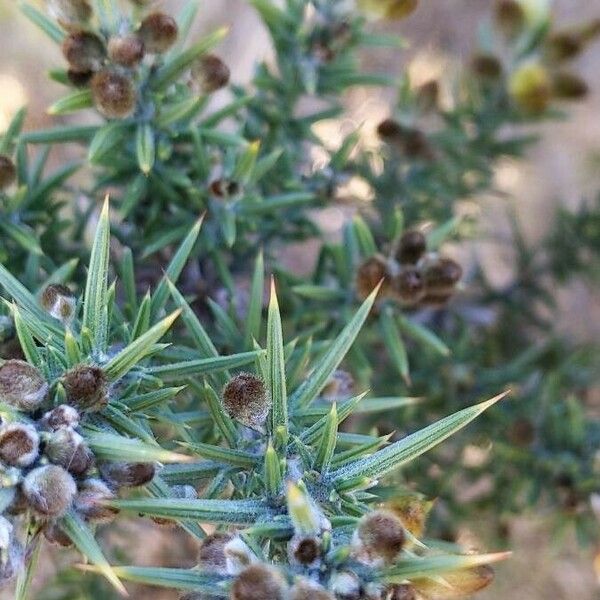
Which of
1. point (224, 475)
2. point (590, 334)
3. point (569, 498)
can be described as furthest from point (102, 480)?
point (590, 334)

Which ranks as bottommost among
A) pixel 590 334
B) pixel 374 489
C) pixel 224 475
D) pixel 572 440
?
pixel 590 334

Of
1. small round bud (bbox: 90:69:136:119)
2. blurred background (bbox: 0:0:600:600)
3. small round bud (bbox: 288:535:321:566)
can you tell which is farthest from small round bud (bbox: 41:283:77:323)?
blurred background (bbox: 0:0:600:600)

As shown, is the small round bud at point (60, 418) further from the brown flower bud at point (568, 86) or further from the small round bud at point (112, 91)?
the brown flower bud at point (568, 86)

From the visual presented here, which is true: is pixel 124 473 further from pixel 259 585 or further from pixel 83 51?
pixel 83 51

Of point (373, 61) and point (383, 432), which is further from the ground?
point (373, 61)

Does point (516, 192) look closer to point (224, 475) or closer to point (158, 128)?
point (158, 128)

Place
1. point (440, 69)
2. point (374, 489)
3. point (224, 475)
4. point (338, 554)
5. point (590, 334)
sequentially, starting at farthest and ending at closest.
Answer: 1. point (440, 69)
2. point (590, 334)
3. point (374, 489)
4. point (224, 475)
5. point (338, 554)

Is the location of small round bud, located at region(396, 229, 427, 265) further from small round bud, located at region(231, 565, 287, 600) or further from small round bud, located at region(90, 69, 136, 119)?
small round bud, located at region(231, 565, 287, 600)
